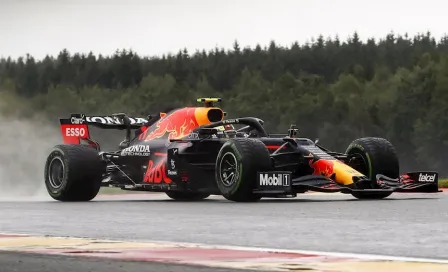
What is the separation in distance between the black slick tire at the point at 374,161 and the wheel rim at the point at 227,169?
2.54m

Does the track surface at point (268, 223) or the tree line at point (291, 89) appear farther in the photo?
the tree line at point (291, 89)

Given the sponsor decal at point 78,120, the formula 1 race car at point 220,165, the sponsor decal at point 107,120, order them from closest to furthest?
the formula 1 race car at point 220,165 → the sponsor decal at point 107,120 → the sponsor decal at point 78,120

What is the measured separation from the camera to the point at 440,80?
104 m

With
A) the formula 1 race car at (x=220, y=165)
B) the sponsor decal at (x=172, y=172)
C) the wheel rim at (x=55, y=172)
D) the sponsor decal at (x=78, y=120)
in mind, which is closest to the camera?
the formula 1 race car at (x=220, y=165)

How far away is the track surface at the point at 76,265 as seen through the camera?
941cm

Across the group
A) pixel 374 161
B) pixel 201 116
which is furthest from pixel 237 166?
pixel 374 161

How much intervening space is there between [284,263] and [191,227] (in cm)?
472

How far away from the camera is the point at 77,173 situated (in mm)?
22672

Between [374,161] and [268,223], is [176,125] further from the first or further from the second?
[268,223]

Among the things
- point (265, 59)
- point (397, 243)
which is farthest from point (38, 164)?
point (265, 59)

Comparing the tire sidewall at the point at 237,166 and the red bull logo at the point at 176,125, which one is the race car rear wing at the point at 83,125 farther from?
the tire sidewall at the point at 237,166

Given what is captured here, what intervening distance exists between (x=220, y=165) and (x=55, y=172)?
14.2 ft

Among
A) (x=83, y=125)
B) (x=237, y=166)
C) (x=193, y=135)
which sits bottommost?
(x=237, y=166)

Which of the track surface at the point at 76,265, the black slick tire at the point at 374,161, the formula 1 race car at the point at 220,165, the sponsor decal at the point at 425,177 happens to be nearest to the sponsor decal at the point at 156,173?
the formula 1 race car at the point at 220,165
